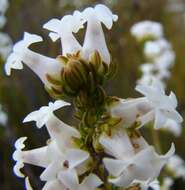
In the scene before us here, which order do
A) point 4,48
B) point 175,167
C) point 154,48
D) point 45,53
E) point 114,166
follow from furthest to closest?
point 45,53 < point 4,48 < point 154,48 < point 175,167 < point 114,166

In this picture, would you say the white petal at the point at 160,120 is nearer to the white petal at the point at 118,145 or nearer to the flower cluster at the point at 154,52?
the white petal at the point at 118,145

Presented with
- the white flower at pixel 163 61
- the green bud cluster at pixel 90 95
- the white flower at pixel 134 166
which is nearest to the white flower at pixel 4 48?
the white flower at pixel 163 61

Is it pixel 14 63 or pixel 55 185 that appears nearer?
pixel 55 185

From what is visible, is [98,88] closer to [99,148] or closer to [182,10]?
[99,148]

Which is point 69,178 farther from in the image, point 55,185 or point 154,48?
point 154,48

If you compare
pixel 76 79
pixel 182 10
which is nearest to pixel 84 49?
pixel 76 79

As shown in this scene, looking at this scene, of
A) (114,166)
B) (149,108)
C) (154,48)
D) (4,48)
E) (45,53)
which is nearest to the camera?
(114,166)

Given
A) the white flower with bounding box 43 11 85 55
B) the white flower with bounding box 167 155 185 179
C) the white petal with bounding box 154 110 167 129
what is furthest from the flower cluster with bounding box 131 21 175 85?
the white petal with bounding box 154 110 167 129

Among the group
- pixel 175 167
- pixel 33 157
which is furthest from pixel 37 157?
pixel 175 167

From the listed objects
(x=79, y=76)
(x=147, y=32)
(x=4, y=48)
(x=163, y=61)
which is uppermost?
(x=79, y=76)
